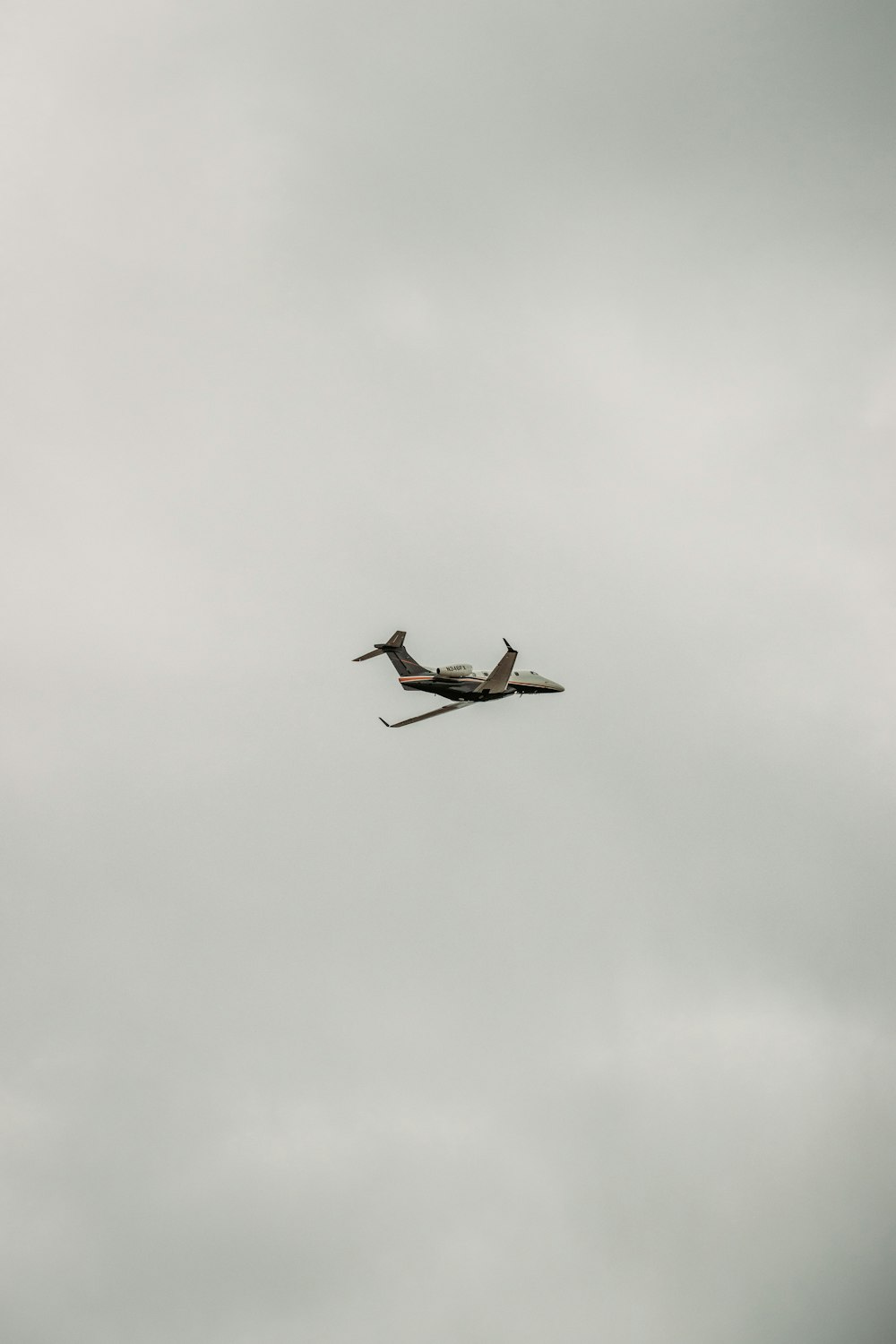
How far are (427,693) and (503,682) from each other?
27.8 ft

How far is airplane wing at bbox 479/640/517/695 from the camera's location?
119688 millimetres

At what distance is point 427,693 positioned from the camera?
420 ft

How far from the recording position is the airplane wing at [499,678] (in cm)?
11969

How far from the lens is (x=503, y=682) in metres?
123

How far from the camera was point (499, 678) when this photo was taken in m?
122
